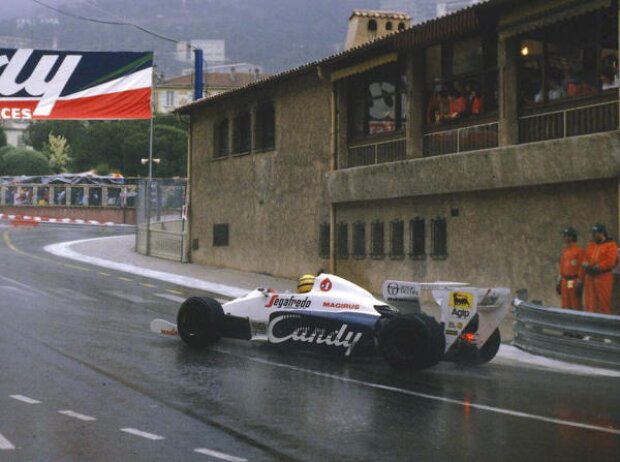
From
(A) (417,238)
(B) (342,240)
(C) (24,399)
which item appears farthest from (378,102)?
(C) (24,399)

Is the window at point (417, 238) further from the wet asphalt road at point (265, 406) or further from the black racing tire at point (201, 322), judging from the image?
the black racing tire at point (201, 322)

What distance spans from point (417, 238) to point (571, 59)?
6.06 m

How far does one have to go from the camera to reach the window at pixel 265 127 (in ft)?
93.8

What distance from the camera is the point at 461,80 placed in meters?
20.9

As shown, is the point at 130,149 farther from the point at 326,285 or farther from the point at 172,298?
the point at 326,285

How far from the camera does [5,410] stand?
29.5 feet

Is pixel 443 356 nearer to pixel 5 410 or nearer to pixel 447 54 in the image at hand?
pixel 5 410

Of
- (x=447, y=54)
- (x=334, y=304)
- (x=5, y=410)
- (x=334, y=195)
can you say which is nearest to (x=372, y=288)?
(x=334, y=195)

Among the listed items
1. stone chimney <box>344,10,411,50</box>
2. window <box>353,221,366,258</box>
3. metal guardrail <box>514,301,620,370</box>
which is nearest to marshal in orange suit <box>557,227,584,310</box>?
metal guardrail <box>514,301,620,370</box>

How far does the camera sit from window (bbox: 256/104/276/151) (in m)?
28.6

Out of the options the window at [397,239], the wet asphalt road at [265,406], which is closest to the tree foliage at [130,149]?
the window at [397,239]

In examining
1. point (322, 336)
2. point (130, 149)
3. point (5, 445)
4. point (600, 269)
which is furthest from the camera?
point (130, 149)

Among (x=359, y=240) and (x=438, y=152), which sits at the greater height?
(x=438, y=152)

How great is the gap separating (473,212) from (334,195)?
5.23 meters
